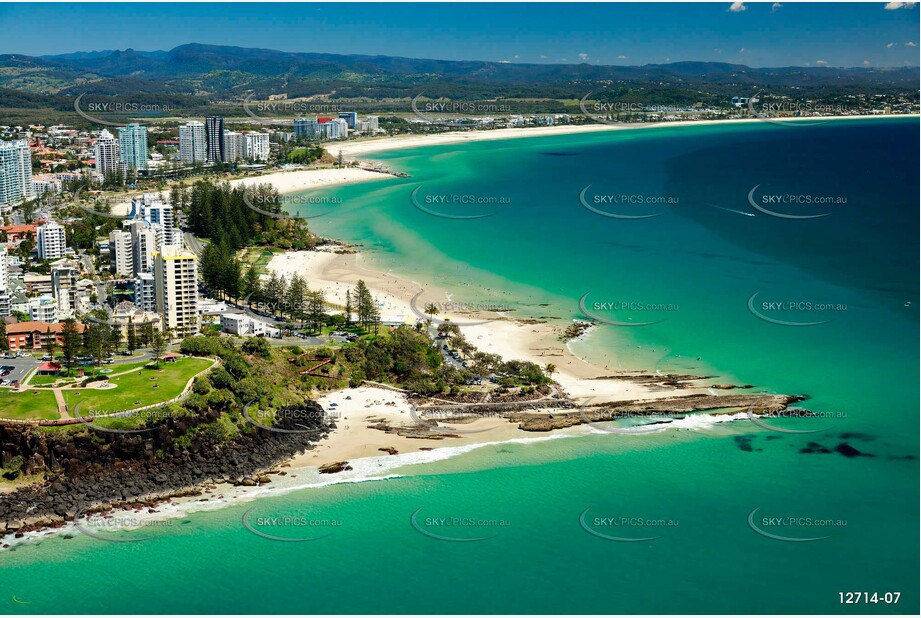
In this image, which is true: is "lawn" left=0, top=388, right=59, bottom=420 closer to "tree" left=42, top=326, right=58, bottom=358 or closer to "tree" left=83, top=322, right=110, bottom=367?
"tree" left=83, top=322, right=110, bottom=367

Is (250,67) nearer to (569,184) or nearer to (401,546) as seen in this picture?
(569,184)

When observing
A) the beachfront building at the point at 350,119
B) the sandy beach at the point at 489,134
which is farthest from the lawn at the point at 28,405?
the beachfront building at the point at 350,119

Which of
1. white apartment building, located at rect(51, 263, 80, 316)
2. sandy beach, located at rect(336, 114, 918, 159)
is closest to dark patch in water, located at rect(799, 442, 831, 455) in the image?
white apartment building, located at rect(51, 263, 80, 316)

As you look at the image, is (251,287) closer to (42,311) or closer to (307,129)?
Answer: (42,311)

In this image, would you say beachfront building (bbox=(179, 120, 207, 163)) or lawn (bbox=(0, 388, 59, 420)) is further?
beachfront building (bbox=(179, 120, 207, 163))

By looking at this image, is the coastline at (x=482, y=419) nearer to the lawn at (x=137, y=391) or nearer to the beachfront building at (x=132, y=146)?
the lawn at (x=137, y=391)

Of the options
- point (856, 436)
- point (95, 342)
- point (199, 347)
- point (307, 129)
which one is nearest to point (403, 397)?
point (199, 347)

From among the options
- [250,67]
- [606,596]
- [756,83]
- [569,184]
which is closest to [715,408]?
[606,596]
